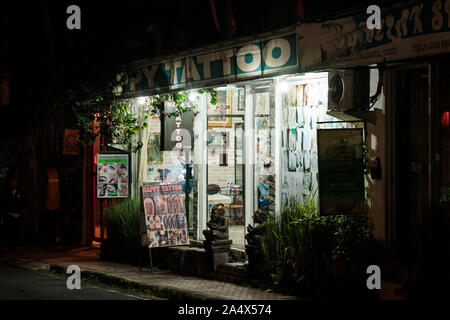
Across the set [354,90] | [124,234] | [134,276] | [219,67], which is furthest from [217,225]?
[354,90]

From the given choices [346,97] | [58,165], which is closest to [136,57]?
[58,165]

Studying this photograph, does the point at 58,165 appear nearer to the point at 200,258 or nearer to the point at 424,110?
the point at 200,258

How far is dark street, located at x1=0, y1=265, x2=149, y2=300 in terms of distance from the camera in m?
10.1

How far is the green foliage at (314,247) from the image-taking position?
9.51m

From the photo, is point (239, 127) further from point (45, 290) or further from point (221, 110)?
point (45, 290)

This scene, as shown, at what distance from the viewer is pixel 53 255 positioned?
15.8m

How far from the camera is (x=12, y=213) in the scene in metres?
17.1

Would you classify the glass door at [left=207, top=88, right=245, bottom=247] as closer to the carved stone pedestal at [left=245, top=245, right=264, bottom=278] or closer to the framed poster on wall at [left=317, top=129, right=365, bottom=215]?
the carved stone pedestal at [left=245, top=245, right=264, bottom=278]

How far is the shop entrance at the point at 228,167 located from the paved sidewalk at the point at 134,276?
60.1 inches

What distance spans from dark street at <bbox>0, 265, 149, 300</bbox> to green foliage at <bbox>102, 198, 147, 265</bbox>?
72.3 inches

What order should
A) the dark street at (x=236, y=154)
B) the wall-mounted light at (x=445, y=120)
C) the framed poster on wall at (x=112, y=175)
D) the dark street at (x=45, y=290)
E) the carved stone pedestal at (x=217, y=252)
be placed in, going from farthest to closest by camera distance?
the framed poster on wall at (x=112, y=175) < the carved stone pedestal at (x=217, y=252) < the dark street at (x=45, y=290) < the dark street at (x=236, y=154) < the wall-mounted light at (x=445, y=120)

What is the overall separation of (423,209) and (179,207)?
531 centimetres

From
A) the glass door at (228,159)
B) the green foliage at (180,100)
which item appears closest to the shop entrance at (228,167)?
the glass door at (228,159)

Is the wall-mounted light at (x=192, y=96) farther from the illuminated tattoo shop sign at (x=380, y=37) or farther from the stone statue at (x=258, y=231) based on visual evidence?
the illuminated tattoo shop sign at (x=380, y=37)
